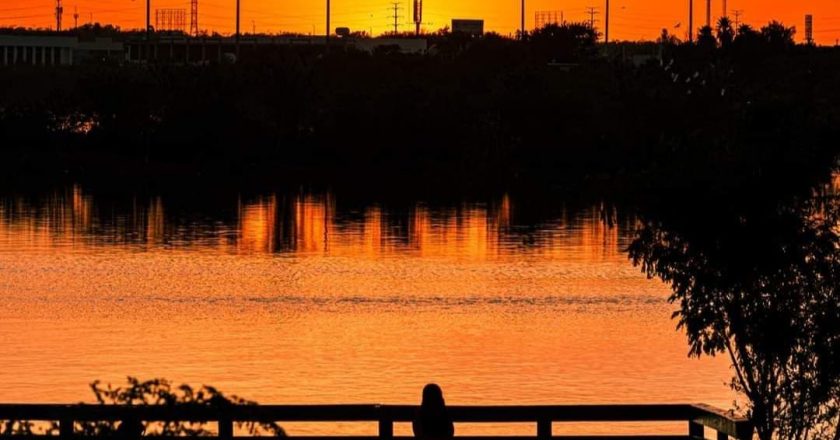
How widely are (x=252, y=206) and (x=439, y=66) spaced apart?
75.5 metres

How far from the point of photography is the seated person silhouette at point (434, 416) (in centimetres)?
2048

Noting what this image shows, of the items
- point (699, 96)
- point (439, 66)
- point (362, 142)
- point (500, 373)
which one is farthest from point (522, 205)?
point (439, 66)

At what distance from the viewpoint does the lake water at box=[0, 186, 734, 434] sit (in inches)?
1730

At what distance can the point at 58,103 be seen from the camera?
136m

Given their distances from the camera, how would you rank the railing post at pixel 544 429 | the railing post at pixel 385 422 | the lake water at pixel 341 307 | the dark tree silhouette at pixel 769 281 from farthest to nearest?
the lake water at pixel 341 307 < the dark tree silhouette at pixel 769 281 < the railing post at pixel 544 429 < the railing post at pixel 385 422

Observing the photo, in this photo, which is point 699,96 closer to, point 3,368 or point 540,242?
point 540,242

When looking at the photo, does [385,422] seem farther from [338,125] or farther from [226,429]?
[338,125]

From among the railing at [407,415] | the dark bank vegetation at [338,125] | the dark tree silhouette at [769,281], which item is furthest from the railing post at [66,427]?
the dark bank vegetation at [338,125]

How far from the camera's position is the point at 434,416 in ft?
67.3

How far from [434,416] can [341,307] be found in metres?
40.4

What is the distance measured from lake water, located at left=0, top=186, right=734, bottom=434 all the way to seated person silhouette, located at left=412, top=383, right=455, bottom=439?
25.4ft

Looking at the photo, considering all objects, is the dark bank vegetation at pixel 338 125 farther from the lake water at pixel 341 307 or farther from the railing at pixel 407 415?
the railing at pixel 407 415

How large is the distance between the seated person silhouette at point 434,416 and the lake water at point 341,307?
7.74 m

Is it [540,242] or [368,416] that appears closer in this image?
[368,416]
